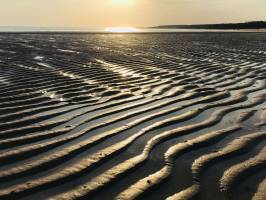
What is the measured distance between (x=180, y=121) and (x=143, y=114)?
0.65m

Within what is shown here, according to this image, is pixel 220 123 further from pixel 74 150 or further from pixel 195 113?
pixel 74 150

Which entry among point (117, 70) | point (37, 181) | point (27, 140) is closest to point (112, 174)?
point (37, 181)

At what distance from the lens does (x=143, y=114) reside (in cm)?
695

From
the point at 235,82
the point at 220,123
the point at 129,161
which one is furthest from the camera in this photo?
the point at 235,82

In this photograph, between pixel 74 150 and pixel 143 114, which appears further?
pixel 143 114

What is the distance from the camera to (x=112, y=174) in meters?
4.30

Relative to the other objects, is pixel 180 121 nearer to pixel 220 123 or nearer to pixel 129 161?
pixel 220 123

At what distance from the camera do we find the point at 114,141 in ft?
18.0

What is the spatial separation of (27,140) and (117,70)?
7817 millimetres

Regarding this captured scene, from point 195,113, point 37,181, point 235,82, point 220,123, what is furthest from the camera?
point 235,82

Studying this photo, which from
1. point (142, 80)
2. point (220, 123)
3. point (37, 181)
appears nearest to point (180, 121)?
point (220, 123)

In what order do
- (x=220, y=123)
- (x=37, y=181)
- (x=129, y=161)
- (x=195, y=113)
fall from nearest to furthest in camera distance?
(x=37, y=181)
(x=129, y=161)
(x=220, y=123)
(x=195, y=113)

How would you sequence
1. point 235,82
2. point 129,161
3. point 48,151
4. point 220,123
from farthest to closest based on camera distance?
point 235,82, point 220,123, point 48,151, point 129,161

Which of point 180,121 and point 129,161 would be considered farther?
point 180,121
